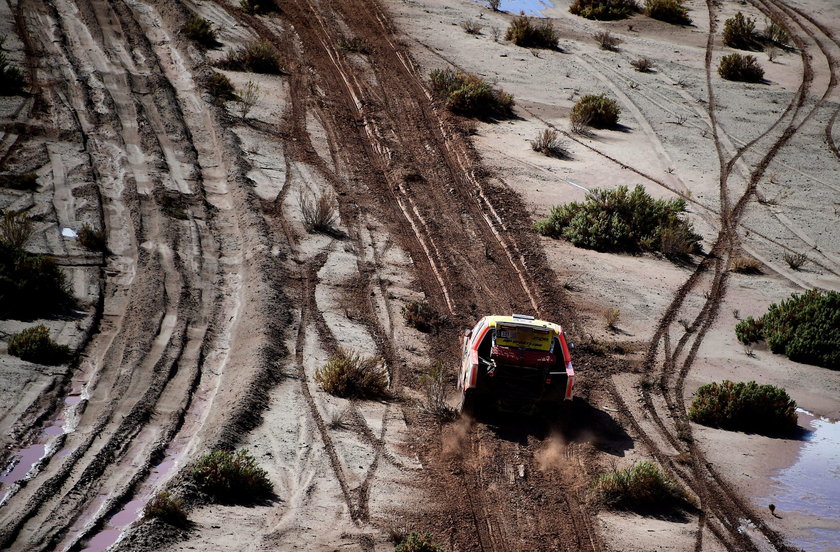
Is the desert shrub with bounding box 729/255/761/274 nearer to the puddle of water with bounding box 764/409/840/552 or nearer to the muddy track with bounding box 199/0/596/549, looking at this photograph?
the muddy track with bounding box 199/0/596/549

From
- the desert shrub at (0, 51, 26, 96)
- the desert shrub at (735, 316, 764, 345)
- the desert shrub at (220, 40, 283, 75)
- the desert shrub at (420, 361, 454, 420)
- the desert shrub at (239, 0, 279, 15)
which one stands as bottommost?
the desert shrub at (420, 361, 454, 420)

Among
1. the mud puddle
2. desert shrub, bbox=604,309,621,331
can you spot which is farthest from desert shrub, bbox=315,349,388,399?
desert shrub, bbox=604,309,621,331

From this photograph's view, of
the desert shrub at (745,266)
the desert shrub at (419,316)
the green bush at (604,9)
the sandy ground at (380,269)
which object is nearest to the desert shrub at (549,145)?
the sandy ground at (380,269)

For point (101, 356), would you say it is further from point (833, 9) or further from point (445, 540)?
point (833, 9)

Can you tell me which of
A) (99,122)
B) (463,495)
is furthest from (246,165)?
(463,495)

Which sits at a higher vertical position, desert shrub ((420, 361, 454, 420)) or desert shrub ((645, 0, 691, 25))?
desert shrub ((645, 0, 691, 25))
